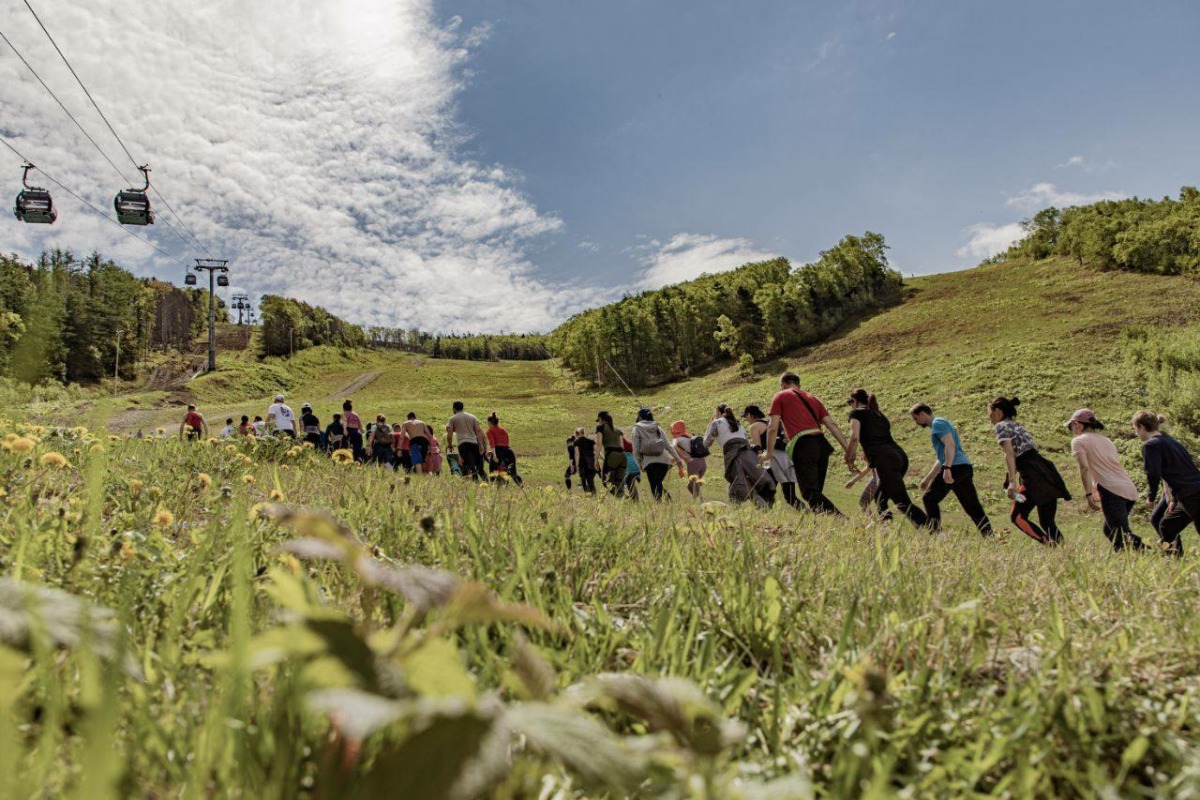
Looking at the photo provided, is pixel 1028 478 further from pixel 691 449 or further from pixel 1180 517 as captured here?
pixel 691 449

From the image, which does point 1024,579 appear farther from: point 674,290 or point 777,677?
point 674,290

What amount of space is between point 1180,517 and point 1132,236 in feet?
225

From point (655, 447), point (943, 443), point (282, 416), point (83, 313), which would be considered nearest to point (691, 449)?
point (655, 447)

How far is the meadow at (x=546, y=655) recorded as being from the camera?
0.68 m

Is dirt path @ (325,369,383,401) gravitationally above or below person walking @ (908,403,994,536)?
above

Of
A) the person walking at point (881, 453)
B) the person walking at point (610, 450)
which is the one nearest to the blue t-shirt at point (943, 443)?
the person walking at point (881, 453)

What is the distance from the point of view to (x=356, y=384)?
98.8 metres

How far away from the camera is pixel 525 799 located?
2.94 feet

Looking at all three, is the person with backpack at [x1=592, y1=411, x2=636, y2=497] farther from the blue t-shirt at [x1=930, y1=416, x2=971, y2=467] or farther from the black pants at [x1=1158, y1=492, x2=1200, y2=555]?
the black pants at [x1=1158, y1=492, x2=1200, y2=555]

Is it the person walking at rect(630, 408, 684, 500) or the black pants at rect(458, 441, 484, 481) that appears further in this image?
the black pants at rect(458, 441, 484, 481)

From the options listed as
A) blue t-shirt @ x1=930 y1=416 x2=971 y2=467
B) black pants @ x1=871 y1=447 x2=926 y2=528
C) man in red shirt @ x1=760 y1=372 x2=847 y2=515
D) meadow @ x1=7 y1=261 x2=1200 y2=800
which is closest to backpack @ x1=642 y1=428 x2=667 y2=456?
man in red shirt @ x1=760 y1=372 x2=847 y2=515

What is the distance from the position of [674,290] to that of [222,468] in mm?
93250

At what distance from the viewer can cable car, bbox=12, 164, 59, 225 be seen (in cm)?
2039

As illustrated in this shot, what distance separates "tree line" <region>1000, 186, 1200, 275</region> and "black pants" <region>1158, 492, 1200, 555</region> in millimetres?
62077
